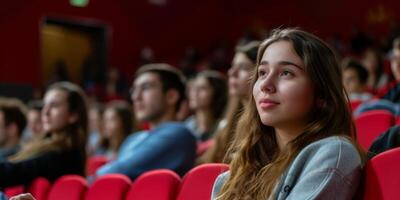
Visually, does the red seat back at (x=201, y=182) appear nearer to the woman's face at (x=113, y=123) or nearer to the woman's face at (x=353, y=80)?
the woman's face at (x=353, y=80)

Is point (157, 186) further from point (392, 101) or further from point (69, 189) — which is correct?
point (392, 101)

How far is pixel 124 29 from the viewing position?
269 cm

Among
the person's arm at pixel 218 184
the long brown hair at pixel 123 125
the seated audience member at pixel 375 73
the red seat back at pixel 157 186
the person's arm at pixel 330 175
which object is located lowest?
the long brown hair at pixel 123 125

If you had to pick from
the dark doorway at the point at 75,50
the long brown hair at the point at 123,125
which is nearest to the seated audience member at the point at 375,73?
the long brown hair at the point at 123,125

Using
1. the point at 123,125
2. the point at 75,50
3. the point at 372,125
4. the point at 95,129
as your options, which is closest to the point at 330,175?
the point at 372,125

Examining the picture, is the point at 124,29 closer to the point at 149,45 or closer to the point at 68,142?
the point at 149,45

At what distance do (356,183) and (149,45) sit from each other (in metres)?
2.52

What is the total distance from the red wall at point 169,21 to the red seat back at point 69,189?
173 cm

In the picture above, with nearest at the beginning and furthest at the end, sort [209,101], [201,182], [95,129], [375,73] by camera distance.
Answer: [201,182], [209,101], [375,73], [95,129]

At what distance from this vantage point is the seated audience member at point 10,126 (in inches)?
35.1

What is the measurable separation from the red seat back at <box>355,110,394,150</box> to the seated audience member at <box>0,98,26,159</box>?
21.0 inches

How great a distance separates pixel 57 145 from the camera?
2.43ft

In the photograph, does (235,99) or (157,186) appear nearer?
(157,186)

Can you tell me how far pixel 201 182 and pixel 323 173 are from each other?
16 centimetres
